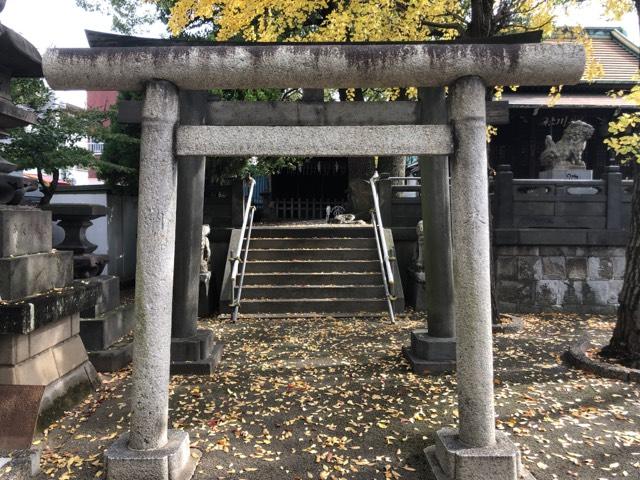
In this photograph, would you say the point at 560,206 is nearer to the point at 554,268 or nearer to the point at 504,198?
the point at 504,198

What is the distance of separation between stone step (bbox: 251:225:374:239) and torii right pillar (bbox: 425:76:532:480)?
26.0 feet

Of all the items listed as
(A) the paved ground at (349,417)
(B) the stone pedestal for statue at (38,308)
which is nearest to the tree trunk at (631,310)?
(A) the paved ground at (349,417)

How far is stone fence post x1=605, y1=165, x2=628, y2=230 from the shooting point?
10180mm

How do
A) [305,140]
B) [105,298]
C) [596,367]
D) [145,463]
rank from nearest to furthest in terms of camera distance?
[145,463] → [305,140] → [596,367] → [105,298]

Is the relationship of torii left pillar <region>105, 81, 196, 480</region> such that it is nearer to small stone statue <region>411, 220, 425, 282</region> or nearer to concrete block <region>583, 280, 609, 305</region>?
small stone statue <region>411, 220, 425, 282</region>

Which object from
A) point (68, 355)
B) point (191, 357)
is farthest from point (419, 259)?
point (68, 355)

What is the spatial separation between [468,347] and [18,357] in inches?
150

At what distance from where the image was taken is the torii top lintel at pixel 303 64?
10.8ft

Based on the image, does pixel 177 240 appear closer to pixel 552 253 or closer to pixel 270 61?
pixel 270 61

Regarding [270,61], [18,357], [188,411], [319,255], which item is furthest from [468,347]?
[319,255]

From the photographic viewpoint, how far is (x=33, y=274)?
4.34 meters

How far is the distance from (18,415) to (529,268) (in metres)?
9.71

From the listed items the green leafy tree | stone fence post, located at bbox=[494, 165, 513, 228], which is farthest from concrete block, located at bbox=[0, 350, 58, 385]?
stone fence post, located at bbox=[494, 165, 513, 228]

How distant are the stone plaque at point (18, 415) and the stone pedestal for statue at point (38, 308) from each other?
0.58 metres
